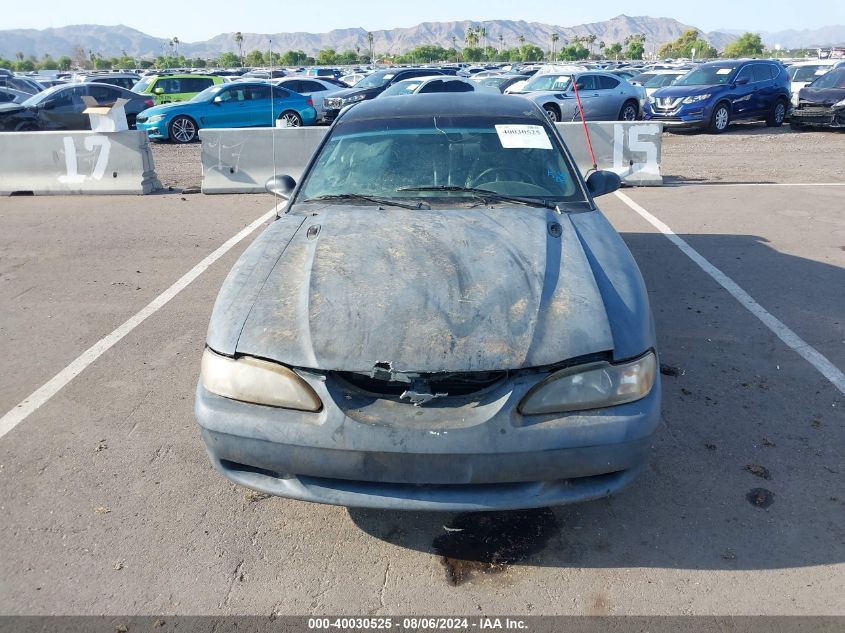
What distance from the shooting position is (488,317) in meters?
2.82

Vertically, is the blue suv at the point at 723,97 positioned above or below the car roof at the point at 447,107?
below

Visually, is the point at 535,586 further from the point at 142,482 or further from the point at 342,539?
the point at 142,482

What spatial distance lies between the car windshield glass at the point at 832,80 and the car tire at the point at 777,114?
102 cm

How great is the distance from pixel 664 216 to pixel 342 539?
6.99 m

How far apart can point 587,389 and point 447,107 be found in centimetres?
256

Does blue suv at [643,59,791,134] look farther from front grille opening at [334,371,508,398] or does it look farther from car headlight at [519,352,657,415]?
front grille opening at [334,371,508,398]

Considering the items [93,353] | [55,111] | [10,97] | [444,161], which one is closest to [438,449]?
[444,161]

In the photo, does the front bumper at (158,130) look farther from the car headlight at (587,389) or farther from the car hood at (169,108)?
the car headlight at (587,389)

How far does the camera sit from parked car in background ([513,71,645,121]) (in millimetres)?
18531

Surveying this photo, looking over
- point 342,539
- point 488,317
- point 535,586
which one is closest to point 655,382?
point 488,317

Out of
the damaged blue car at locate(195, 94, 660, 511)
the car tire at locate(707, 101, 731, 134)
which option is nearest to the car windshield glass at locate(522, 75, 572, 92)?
the car tire at locate(707, 101, 731, 134)

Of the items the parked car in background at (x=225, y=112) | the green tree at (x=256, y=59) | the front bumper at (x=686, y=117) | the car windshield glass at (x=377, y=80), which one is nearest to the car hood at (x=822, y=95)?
the front bumper at (x=686, y=117)

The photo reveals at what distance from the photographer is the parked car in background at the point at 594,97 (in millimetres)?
18531

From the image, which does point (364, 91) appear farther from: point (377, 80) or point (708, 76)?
point (708, 76)
